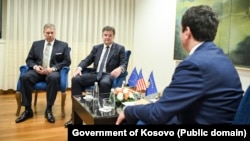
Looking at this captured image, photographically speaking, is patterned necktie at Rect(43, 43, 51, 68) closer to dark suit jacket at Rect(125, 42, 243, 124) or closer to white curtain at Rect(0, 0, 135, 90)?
white curtain at Rect(0, 0, 135, 90)

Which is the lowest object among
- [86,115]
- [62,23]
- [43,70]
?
[86,115]

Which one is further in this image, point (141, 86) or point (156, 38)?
point (156, 38)

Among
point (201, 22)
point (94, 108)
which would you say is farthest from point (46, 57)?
point (201, 22)

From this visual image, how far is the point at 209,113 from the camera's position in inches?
52.4

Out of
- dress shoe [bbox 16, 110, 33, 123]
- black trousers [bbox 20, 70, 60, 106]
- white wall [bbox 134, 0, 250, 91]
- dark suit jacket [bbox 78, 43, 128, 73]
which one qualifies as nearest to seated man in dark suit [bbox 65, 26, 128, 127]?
dark suit jacket [bbox 78, 43, 128, 73]

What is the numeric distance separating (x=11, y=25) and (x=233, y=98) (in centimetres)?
419

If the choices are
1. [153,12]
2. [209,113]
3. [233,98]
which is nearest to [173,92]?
[209,113]

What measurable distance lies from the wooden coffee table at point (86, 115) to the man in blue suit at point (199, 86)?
0.67m

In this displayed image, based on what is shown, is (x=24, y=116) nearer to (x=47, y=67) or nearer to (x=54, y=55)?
(x=47, y=67)

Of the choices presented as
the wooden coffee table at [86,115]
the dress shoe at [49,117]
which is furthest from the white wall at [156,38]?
the wooden coffee table at [86,115]

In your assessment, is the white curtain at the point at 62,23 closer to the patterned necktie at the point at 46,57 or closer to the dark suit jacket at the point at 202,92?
the patterned necktie at the point at 46,57

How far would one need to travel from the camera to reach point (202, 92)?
49.6 inches

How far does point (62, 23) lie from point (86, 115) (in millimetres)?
3063

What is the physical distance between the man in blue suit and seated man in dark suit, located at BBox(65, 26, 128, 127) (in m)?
2.08
